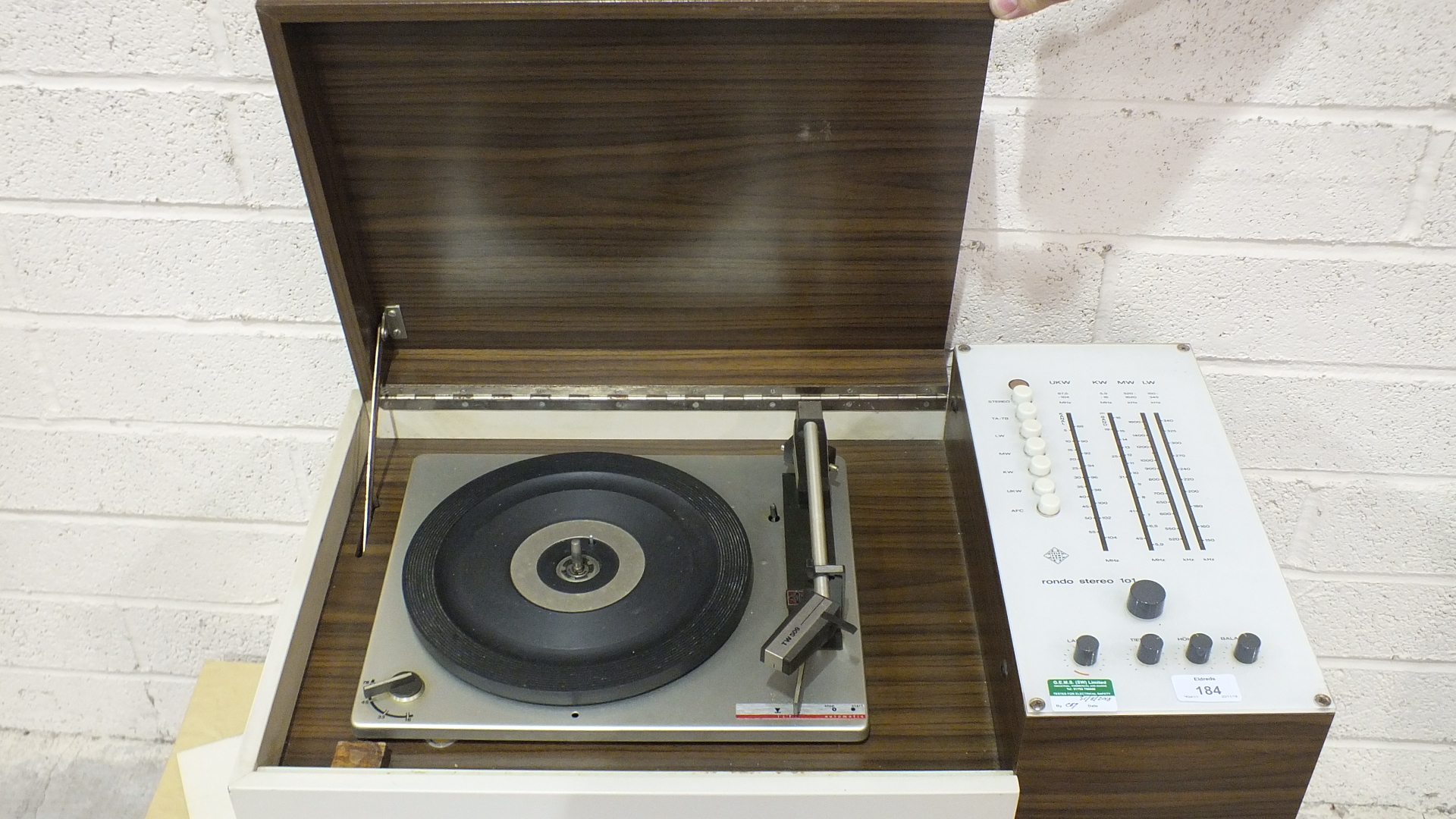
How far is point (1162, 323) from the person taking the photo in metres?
1.24

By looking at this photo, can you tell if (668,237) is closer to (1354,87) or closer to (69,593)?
(1354,87)

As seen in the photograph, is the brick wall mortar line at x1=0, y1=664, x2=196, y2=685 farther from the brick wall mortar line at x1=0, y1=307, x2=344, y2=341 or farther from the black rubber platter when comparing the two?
the black rubber platter

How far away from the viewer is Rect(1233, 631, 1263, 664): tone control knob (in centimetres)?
81

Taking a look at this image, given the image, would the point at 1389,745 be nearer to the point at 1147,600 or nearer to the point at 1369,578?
the point at 1369,578

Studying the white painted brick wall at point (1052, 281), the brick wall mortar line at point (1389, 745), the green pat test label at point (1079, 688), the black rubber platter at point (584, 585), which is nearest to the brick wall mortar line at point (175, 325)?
the white painted brick wall at point (1052, 281)

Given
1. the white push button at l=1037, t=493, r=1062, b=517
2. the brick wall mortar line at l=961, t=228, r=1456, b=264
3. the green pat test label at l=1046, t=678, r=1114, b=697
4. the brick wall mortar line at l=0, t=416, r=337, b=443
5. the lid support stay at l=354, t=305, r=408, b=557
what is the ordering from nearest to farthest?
the green pat test label at l=1046, t=678, r=1114, b=697 < the white push button at l=1037, t=493, r=1062, b=517 < the lid support stay at l=354, t=305, r=408, b=557 < the brick wall mortar line at l=961, t=228, r=1456, b=264 < the brick wall mortar line at l=0, t=416, r=337, b=443

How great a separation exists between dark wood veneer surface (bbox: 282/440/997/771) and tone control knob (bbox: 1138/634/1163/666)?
14 cm

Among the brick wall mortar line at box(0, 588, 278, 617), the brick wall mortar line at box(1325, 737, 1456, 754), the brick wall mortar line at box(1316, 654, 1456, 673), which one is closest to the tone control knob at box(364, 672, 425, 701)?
the brick wall mortar line at box(0, 588, 278, 617)

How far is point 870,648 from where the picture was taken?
3.14 ft

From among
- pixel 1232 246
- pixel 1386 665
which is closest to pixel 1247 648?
pixel 1232 246

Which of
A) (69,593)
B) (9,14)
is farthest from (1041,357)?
(69,593)

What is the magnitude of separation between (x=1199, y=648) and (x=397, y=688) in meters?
0.59

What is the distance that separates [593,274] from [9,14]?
1.98 ft

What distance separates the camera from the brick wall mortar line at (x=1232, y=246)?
117cm
